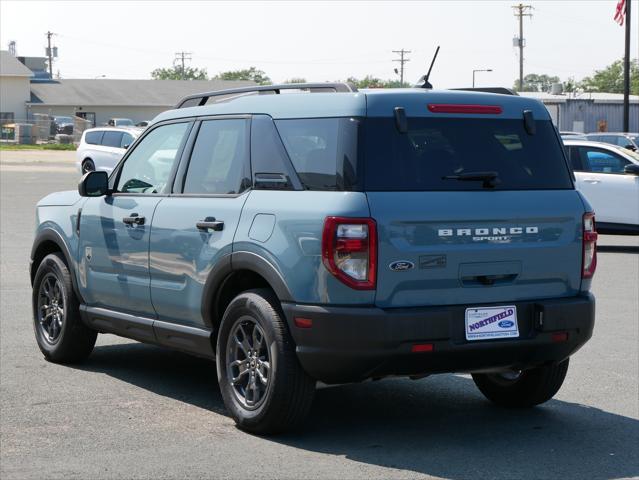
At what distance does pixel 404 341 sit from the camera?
20.6 feet

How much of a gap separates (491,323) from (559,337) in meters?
0.47

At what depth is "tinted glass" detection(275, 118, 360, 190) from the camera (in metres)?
6.39

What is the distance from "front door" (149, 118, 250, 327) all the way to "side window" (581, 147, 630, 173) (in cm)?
1281

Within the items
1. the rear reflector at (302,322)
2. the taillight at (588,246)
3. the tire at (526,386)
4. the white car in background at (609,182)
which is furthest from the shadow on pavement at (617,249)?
the rear reflector at (302,322)

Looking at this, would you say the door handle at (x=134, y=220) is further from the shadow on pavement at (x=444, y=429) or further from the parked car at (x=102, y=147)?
the parked car at (x=102, y=147)

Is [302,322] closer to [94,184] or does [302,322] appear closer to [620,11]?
[94,184]

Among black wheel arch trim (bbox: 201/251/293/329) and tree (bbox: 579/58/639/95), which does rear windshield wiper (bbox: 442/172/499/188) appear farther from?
tree (bbox: 579/58/639/95)

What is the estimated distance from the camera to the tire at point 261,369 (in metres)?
6.54

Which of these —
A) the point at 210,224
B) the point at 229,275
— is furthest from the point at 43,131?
the point at 229,275

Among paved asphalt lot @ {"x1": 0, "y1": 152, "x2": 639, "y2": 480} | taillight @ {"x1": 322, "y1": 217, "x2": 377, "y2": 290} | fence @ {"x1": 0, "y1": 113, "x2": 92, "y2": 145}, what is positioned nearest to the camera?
paved asphalt lot @ {"x1": 0, "y1": 152, "x2": 639, "y2": 480}

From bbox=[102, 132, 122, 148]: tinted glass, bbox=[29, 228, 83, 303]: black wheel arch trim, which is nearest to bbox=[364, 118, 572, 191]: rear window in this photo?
bbox=[29, 228, 83, 303]: black wheel arch trim

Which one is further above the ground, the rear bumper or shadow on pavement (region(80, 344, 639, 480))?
the rear bumper

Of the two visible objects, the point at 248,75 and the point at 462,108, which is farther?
the point at 248,75

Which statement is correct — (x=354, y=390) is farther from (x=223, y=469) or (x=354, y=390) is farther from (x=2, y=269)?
(x=2, y=269)
